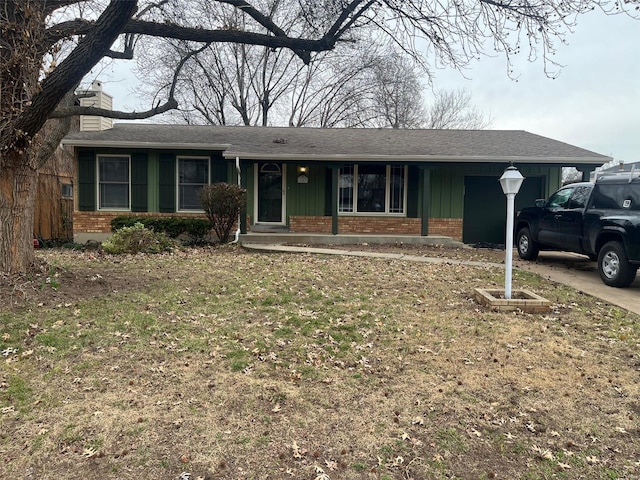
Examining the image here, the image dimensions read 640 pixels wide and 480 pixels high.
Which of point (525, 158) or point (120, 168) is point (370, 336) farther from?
point (120, 168)

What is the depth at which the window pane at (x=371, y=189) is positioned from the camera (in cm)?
1398

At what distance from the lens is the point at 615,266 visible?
7527mm

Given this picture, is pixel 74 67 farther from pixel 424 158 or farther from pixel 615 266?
pixel 424 158

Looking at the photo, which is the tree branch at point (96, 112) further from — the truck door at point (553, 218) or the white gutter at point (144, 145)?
the truck door at point (553, 218)

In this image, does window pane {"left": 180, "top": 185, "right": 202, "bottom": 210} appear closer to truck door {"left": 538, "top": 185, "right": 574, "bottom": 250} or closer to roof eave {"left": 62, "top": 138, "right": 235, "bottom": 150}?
roof eave {"left": 62, "top": 138, "right": 235, "bottom": 150}

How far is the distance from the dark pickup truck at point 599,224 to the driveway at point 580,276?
290mm

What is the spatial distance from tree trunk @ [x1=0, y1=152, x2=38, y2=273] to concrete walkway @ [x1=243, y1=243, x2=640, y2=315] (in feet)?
18.0

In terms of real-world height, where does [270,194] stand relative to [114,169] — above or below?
below

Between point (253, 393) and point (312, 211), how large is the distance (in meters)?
10.6

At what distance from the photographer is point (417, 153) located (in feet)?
42.0

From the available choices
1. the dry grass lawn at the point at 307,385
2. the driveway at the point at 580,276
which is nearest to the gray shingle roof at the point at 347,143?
the driveway at the point at 580,276

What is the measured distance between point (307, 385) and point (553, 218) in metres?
7.73

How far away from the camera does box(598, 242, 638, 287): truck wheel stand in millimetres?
7293

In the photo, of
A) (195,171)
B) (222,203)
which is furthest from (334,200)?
(195,171)
